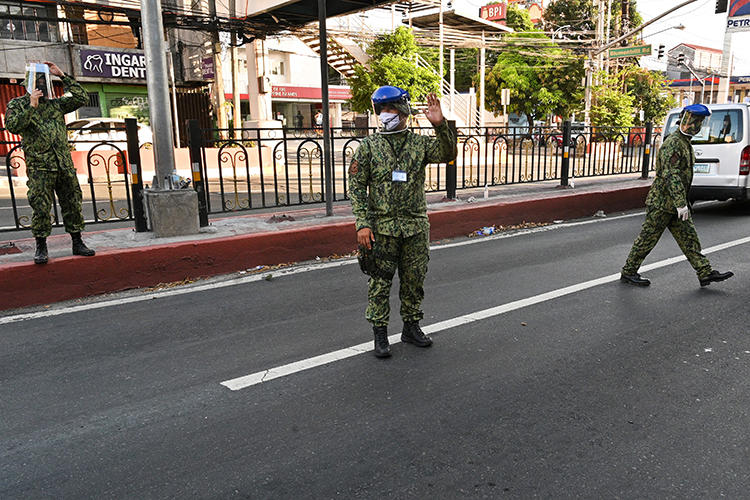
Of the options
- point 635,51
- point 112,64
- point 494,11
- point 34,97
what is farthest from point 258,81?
point 494,11

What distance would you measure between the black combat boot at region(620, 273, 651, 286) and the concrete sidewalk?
3.13 m

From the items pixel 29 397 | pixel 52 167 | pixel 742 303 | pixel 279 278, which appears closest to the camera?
pixel 29 397

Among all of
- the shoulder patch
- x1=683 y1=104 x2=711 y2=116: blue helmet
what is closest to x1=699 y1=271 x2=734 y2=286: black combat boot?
x1=683 y1=104 x2=711 y2=116: blue helmet

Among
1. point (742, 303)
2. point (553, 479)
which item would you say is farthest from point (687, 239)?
point (553, 479)

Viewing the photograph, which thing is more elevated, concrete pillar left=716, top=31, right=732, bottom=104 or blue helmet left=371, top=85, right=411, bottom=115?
concrete pillar left=716, top=31, right=732, bottom=104

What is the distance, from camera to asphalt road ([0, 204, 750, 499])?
9.12ft

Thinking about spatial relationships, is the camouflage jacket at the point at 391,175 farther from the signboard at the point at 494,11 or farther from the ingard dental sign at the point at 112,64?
the signboard at the point at 494,11

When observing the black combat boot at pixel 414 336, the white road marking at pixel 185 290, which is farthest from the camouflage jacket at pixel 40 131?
the black combat boot at pixel 414 336

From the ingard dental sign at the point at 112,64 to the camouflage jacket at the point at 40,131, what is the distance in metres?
19.9

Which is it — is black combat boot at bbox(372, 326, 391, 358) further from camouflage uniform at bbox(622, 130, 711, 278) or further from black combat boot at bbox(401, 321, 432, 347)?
camouflage uniform at bbox(622, 130, 711, 278)

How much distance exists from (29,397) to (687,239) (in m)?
5.81

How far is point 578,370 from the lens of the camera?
3.99 m

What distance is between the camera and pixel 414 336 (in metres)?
4.49

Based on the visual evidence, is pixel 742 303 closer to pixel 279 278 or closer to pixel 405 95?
pixel 405 95
